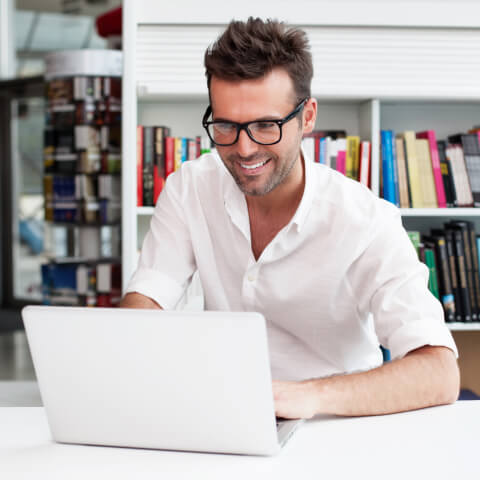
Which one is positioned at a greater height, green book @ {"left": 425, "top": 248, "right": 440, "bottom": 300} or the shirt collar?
the shirt collar

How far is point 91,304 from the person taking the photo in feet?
10.6

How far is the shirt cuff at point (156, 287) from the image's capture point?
1.58m

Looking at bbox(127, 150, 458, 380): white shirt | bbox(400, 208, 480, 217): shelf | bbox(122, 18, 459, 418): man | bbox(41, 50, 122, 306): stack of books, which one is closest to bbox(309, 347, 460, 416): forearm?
bbox(122, 18, 459, 418): man

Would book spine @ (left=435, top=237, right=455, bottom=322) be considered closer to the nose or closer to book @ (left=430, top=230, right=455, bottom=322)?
book @ (left=430, top=230, right=455, bottom=322)

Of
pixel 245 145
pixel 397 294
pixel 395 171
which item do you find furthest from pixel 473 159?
pixel 245 145

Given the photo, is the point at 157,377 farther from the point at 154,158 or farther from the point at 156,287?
the point at 154,158

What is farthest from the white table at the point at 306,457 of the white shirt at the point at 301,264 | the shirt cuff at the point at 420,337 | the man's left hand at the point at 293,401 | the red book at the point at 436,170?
the red book at the point at 436,170

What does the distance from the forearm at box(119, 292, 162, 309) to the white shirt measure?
0.01 m

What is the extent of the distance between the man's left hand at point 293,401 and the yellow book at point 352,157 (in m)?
1.61

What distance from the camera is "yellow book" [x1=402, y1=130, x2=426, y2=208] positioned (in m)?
2.57

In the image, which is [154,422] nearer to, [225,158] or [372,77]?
[225,158]

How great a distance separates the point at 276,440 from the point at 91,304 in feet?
8.08

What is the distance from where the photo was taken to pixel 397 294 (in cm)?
136

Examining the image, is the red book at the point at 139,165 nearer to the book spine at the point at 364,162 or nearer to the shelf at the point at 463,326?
the book spine at the point at 364,162
